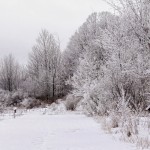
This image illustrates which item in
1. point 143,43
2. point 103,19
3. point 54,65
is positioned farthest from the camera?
point 54,65

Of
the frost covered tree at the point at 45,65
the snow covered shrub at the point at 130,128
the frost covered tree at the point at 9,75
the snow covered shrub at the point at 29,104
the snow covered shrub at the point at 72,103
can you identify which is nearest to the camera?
the snow covered shrub at the point at 130,128

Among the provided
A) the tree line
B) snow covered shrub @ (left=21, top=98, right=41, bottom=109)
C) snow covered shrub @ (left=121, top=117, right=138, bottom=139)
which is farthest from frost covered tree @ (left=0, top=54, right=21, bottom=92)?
snow covered shrub @ (left=121, top=117, right=138, bottom=139)

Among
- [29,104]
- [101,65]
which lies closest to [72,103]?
[101,65]

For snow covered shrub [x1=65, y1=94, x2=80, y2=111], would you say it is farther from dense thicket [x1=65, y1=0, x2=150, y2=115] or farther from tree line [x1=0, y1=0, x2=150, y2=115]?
dense thicket [x1=65, y1=0, x2=150, y2=115]

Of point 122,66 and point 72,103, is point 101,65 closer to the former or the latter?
point 72,103

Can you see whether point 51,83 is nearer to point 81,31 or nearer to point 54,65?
point 54,65

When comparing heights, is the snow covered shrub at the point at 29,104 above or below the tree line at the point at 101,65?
below

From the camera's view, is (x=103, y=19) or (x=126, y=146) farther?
(x=103, y=19)

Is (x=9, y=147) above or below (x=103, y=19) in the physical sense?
Answer: below

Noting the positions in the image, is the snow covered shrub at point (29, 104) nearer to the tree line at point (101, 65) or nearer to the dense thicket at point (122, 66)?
the tree line at point (101, 65)

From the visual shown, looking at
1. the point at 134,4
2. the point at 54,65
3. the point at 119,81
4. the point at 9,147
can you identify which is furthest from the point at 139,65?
the point at 54,65

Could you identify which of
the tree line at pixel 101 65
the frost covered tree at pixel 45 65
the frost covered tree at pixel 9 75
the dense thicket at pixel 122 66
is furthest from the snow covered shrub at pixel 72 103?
the frost covered tree at pixel 9 75

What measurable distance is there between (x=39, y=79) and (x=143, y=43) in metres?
43.3

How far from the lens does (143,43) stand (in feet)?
40.0
